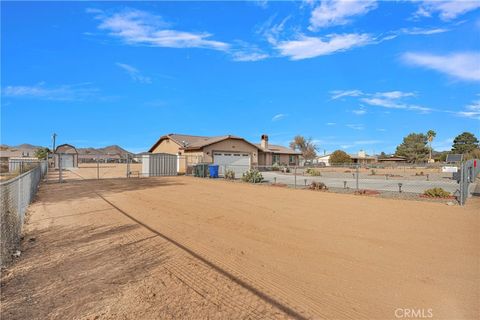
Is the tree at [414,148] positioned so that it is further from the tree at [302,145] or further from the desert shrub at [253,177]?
the desert shrub at [253,177]

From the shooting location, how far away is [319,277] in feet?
14.6

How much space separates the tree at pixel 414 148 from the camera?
87.8 m

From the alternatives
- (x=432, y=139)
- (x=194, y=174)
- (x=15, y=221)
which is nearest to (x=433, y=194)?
(x=15, y=221)

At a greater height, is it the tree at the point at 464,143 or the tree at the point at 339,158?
the tree at the point at 464,143

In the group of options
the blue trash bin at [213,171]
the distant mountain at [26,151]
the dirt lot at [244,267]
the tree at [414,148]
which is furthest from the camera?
the tree at [414,148]

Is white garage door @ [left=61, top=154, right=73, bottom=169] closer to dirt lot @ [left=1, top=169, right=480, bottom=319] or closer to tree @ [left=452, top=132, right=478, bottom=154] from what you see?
dirt lot @ [left=1, top=169, right=480, bottom=319]

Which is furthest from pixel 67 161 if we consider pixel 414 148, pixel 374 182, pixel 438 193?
pixel 414 148

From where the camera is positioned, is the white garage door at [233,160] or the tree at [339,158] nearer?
the white garage door at [233,160]

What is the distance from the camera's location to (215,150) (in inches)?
1328

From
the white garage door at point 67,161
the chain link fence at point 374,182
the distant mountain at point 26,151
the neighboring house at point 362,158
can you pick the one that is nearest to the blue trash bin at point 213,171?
the chain link fence at point 374,182

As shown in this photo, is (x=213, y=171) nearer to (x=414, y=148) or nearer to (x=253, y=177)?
(x=253, y=177)

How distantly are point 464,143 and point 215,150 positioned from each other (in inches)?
3702

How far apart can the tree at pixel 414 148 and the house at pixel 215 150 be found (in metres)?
63.2

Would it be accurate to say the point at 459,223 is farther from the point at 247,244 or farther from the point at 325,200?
the point at 247,244
